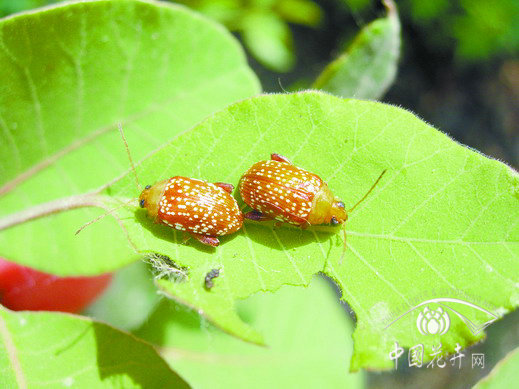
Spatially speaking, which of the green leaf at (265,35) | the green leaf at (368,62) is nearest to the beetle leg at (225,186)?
the green leaf at (368,62)

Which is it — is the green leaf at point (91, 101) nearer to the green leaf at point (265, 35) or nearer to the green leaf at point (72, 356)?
the green leaf at point (72, 356)

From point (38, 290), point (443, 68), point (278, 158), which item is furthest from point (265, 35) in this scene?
point (443, 68)

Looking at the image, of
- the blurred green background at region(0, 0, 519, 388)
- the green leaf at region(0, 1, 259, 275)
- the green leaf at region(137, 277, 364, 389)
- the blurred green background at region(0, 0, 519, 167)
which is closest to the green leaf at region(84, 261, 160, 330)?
the green leaf at region(137, 277, 364, 389)

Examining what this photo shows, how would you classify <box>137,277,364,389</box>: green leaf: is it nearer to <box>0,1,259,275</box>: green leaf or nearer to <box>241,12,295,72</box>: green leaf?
<box>0,1,259,275</box>: green leaf

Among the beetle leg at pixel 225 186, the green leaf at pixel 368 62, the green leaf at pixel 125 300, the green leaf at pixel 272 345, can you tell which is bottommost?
the green leaf at pixel 125 300

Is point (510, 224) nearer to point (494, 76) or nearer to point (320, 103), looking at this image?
point (320, 103)

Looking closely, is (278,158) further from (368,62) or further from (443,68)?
(443,68)
